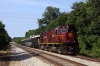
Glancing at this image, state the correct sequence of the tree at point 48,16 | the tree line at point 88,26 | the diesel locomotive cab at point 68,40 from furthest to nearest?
the tree at point 48,16
the diesel locomotive cab at point 68,40
the tree line at point 88,26

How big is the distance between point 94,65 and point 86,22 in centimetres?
3118

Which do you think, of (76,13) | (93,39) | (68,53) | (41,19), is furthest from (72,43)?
(41,19)

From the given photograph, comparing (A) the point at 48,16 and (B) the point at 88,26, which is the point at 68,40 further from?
(A) the point at 48,16

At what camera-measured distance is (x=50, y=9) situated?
151 meters

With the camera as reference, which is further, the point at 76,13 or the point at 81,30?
the point at 76,13

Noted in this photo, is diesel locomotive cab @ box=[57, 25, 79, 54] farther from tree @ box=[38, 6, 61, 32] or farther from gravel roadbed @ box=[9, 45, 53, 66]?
tree @ box=[38, 6, 61, 32]

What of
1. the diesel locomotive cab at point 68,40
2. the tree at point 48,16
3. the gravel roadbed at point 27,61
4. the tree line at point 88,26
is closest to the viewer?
the gravel roadbed at point 27,61

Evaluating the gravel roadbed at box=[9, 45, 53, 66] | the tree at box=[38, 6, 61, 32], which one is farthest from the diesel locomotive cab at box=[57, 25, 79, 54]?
the tree at box=[38, 6, 61, 32]

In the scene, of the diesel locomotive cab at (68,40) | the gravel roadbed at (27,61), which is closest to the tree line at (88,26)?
the diesel locomotive cab at (68,40)

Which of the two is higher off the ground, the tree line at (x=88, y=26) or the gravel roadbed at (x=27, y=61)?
the tree line at (x=88, y=26)

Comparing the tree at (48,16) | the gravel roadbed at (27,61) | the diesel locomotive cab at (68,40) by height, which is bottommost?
the gravel roadbed at (27,61)

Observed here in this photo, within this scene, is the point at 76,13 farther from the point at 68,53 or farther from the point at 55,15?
the point at 55,15

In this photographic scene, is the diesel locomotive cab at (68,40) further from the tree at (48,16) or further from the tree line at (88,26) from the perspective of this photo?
the tree at (48,16)

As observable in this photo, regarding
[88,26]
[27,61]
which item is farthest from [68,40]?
[88,26]
